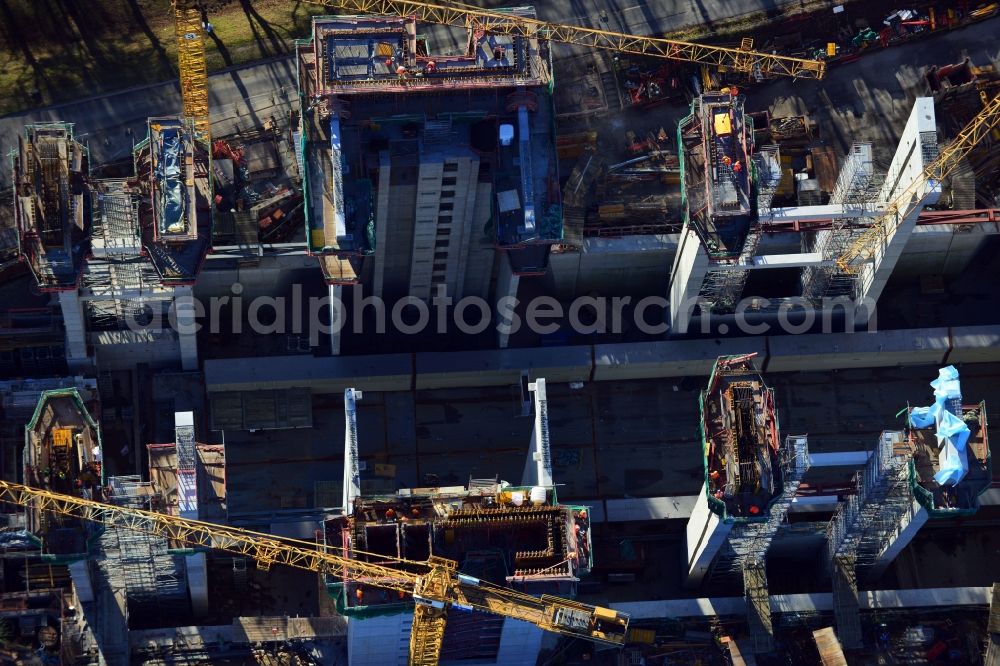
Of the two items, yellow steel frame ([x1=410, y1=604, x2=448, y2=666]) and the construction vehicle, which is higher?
the construction vehicle

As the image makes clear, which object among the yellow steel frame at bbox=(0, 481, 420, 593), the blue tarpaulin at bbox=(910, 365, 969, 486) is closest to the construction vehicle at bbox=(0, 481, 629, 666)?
the yellow steel frame at bbox=(0, 481, 420, 593)

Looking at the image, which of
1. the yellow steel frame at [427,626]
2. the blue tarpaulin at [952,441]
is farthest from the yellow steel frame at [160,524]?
the blue tarpaulin at [952,441]

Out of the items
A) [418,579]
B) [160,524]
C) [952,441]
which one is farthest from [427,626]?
[952,441]

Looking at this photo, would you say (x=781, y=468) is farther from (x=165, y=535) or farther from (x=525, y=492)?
(x=165, y=535)

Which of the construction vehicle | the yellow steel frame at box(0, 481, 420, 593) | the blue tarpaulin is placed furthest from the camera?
the blue tarpaulin

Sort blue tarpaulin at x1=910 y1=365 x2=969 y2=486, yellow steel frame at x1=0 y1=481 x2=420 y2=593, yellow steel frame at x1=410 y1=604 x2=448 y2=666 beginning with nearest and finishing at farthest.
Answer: yellow steel frame at x1=0 y1=481 x2=420 y2=593
yellow steel frame at x1=410 y1=604 x2=448 y2=666
blue tarpaulin at x1=910 y1=365 x2=969 y2=486

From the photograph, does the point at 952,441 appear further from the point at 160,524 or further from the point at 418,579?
the point at 160,524

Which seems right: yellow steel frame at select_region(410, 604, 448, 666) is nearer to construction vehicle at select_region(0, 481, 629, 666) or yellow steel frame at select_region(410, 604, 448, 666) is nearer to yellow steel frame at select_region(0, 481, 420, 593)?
construction vehicle at select_region(0, 481, 629, 666)

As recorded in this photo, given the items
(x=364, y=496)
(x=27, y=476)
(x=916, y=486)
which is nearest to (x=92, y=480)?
(x=27, y=476)

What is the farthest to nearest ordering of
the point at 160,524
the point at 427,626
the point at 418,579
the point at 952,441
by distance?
the point at 160,524, the point at 952,441, the point at 427,626, the point at 418,579

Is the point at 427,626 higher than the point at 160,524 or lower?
lower

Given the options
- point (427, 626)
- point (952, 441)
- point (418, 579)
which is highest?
point (952, 441)

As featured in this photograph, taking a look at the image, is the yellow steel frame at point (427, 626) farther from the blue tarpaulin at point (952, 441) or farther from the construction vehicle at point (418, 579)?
the blue tarpaulin at point (952, 441)
